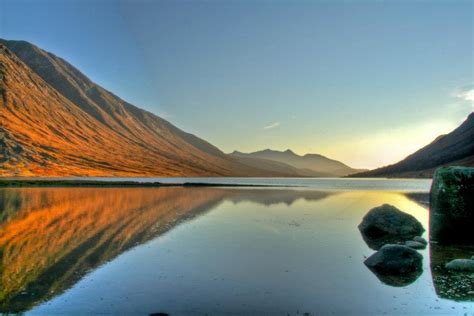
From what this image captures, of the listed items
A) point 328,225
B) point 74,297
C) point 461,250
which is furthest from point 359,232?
point 74,297

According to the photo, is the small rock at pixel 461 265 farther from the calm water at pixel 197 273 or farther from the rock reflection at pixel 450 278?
the calm water at pixel 197 273

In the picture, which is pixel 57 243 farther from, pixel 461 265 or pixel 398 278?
pixel 461 265

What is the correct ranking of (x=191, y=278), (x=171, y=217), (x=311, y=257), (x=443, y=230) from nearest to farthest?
(x=191, y=278) → (x=311, y=257) → (x=443, y=230) → (x=171, y=217)

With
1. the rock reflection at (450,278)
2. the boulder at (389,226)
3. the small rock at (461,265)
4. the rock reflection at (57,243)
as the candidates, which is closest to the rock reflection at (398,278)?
the rock reflection at (450,278)

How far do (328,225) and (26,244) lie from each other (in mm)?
24282

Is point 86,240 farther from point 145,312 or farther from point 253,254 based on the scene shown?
point 145,312

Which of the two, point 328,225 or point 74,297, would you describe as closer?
point 74,297

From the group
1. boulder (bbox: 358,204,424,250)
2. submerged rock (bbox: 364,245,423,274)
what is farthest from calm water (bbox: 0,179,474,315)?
boulder (bbox: 358,204,424,250)

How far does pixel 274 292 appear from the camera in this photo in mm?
14570

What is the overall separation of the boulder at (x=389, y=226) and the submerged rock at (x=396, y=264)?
27.6ft

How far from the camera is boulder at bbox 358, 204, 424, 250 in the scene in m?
28.5

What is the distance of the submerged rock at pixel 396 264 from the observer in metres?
17.3

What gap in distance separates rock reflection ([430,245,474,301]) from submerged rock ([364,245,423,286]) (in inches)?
34.3

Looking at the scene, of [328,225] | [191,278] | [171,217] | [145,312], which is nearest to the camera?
[145,312]
